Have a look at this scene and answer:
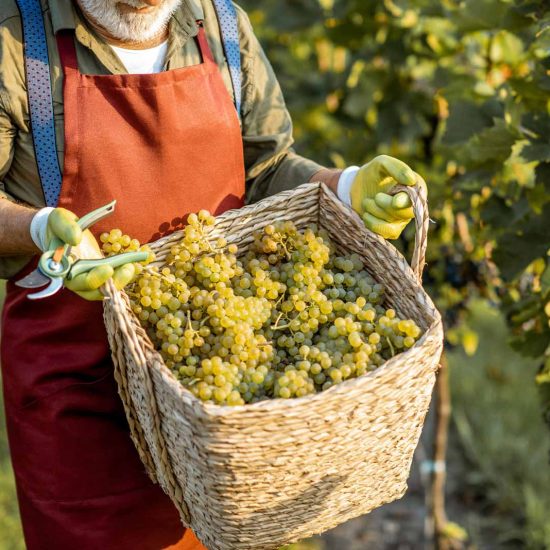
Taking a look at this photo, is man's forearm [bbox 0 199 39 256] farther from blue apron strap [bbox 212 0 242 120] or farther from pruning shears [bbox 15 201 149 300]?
blue apron strap [bbox 212 0 242 120]

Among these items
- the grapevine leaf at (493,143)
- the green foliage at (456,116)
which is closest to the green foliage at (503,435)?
the green foliage at (456,116)

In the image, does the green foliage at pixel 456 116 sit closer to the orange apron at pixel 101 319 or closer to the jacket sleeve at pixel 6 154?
the orange apron at pixel 101 319

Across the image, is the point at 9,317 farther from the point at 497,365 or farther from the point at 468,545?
the point at 497,365

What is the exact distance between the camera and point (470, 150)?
2139 millimetres

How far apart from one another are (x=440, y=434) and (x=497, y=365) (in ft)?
3.78

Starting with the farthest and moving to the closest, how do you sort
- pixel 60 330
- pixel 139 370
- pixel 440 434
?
pixel 440 434, pixel 60 330, pixel 139 370

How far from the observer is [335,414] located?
1383mm

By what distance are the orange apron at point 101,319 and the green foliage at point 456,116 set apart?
0.71 meters

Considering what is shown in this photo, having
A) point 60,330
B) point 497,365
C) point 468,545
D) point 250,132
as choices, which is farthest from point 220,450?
point 497,365

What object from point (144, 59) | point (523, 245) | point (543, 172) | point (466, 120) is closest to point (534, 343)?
point (523, 245)

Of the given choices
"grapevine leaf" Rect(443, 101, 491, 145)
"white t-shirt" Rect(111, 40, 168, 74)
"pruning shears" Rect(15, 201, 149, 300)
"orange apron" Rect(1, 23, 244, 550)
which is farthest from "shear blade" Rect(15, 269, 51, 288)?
"grapevine leaf" Rect(443, 101, 491, 145)

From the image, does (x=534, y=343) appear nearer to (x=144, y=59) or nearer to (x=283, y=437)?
(x=283, y=437)

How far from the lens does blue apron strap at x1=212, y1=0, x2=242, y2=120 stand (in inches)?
73.4

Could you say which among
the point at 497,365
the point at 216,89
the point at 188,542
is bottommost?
the point at 497,365
